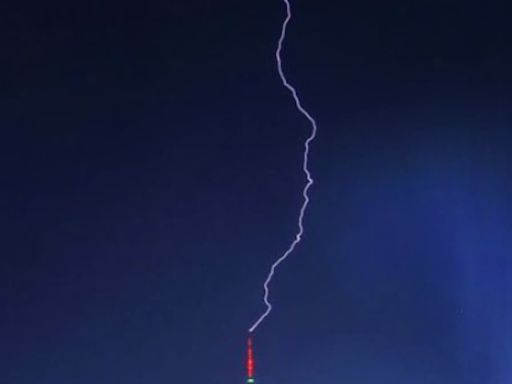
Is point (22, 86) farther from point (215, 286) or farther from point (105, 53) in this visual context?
point (215, 286)

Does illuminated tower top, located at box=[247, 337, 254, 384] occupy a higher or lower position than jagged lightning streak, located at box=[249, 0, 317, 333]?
lower

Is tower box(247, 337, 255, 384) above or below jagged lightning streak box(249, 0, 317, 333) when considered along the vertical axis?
below

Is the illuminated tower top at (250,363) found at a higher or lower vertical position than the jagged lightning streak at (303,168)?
lower

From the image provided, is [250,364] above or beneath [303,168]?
beneath

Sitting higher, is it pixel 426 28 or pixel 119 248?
pixel 426 28

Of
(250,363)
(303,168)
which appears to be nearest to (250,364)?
(250,363)

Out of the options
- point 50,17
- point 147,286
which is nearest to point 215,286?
point 147,286

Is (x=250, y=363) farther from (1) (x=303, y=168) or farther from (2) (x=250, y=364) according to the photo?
(1) (x=303, y=168)

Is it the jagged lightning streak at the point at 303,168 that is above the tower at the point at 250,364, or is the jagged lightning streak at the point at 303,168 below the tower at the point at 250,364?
above

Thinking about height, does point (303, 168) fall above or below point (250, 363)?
above

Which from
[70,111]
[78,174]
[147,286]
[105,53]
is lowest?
[147,286]
